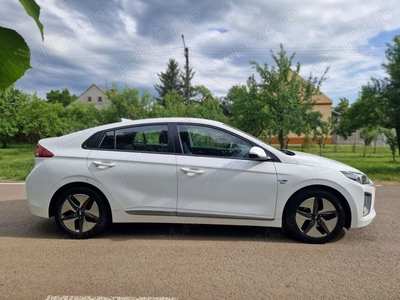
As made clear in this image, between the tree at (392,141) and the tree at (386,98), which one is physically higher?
the tree at (386,98)

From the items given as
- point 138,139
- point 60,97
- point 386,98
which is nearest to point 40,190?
point 138,139

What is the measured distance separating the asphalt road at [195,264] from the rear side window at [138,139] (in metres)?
1.20

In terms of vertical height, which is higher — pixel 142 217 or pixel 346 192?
pixel 346 192

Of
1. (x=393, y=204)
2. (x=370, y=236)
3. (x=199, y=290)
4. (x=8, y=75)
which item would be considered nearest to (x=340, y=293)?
(x=199, y=290)

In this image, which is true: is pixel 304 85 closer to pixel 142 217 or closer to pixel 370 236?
pixel 370 236

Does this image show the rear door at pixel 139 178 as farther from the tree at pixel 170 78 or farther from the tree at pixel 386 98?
the tree at pixel 170 78

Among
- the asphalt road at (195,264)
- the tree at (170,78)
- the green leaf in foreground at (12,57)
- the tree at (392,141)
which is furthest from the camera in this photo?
the tree at (170,78)

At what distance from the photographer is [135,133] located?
3920mm

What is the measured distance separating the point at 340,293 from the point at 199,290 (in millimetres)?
1265

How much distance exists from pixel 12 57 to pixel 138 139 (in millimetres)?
3374

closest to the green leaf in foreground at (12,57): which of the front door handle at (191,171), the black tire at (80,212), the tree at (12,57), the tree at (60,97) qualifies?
the tree at (12,57)

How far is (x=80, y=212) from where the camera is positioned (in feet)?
12.1

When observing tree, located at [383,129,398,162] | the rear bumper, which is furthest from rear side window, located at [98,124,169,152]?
tree, located at [383,129,398,162]

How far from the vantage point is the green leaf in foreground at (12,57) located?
568mm
